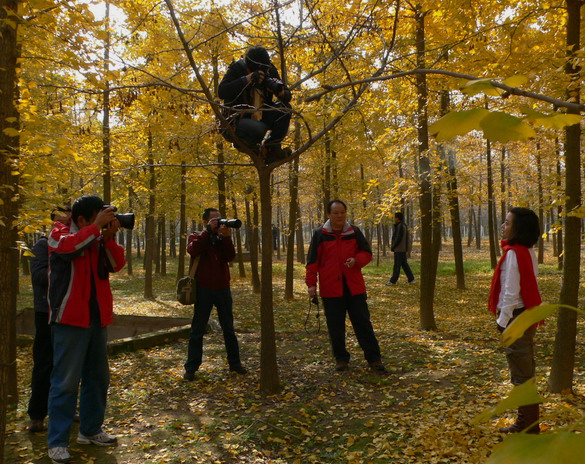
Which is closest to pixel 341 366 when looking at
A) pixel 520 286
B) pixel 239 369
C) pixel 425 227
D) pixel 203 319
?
pixel 239 369

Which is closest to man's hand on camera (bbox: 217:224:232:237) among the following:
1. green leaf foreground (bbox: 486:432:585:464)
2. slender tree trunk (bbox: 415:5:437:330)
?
slender tree trunk (bbox: 415:5:437:330)

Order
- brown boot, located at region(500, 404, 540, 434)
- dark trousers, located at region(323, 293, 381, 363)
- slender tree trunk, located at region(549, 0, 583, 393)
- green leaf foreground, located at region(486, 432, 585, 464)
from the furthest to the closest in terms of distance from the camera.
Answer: dark trousers, located at region(323, 293, 381, 363), slender tree trunk, located at region(549, 0, 583, 393), brown boot, located at region(500, 404, 540, 434), green leaf foreground, located at region(486, 432, 585, 464)

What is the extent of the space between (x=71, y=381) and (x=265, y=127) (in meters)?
2.84

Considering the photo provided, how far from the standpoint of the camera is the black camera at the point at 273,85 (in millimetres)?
4320

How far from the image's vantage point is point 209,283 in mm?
5422

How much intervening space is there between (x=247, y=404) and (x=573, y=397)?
3043mm

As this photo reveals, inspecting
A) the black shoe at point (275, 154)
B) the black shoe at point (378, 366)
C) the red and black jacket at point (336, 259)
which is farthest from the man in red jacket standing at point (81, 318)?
the black shoe at point (378, 366)

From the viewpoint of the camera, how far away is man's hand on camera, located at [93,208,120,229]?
3.61 meters

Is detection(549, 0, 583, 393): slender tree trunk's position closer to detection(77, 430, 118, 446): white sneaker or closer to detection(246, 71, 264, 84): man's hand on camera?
detection(246, 71, 264, 84): man's hand on camera

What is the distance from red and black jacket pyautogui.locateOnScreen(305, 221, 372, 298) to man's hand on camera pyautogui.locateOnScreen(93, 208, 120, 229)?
244 cm

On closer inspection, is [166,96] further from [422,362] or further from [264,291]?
[422,362]

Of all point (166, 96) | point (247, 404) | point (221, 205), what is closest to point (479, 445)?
point (247, 404)

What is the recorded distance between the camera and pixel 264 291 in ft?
15.8

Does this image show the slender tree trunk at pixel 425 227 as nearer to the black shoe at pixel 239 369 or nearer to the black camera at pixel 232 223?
the black shoe at pixel 239 369
